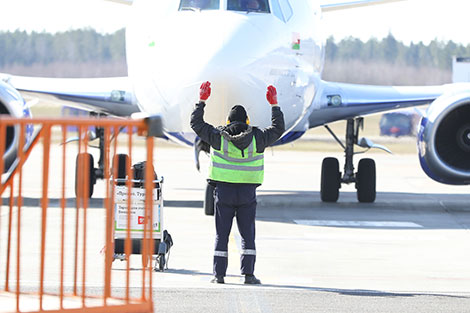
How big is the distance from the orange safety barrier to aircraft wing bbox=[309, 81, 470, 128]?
345 centimetres

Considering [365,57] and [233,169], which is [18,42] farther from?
[233,169]

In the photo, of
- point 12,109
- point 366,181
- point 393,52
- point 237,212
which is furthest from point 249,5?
point 393,52

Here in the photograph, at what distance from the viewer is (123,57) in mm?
32375

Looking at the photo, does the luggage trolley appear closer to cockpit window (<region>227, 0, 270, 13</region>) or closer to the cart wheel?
the cart wheel

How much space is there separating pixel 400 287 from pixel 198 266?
1.78m

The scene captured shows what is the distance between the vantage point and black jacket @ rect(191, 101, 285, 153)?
27.0 feet

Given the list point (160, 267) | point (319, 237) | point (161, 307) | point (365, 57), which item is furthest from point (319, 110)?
point (365, 57)

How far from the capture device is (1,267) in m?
8.83

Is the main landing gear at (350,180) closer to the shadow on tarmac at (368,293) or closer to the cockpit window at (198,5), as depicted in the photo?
the cockpit window at (198,5)

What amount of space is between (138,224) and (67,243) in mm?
1417

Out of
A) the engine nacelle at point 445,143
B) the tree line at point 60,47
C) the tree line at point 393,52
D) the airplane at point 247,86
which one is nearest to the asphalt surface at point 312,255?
the engine nacelle at point 445,143

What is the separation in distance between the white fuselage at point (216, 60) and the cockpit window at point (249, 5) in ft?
0.25

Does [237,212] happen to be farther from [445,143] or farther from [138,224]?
[445,143]

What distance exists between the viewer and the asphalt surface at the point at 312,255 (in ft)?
24.2
